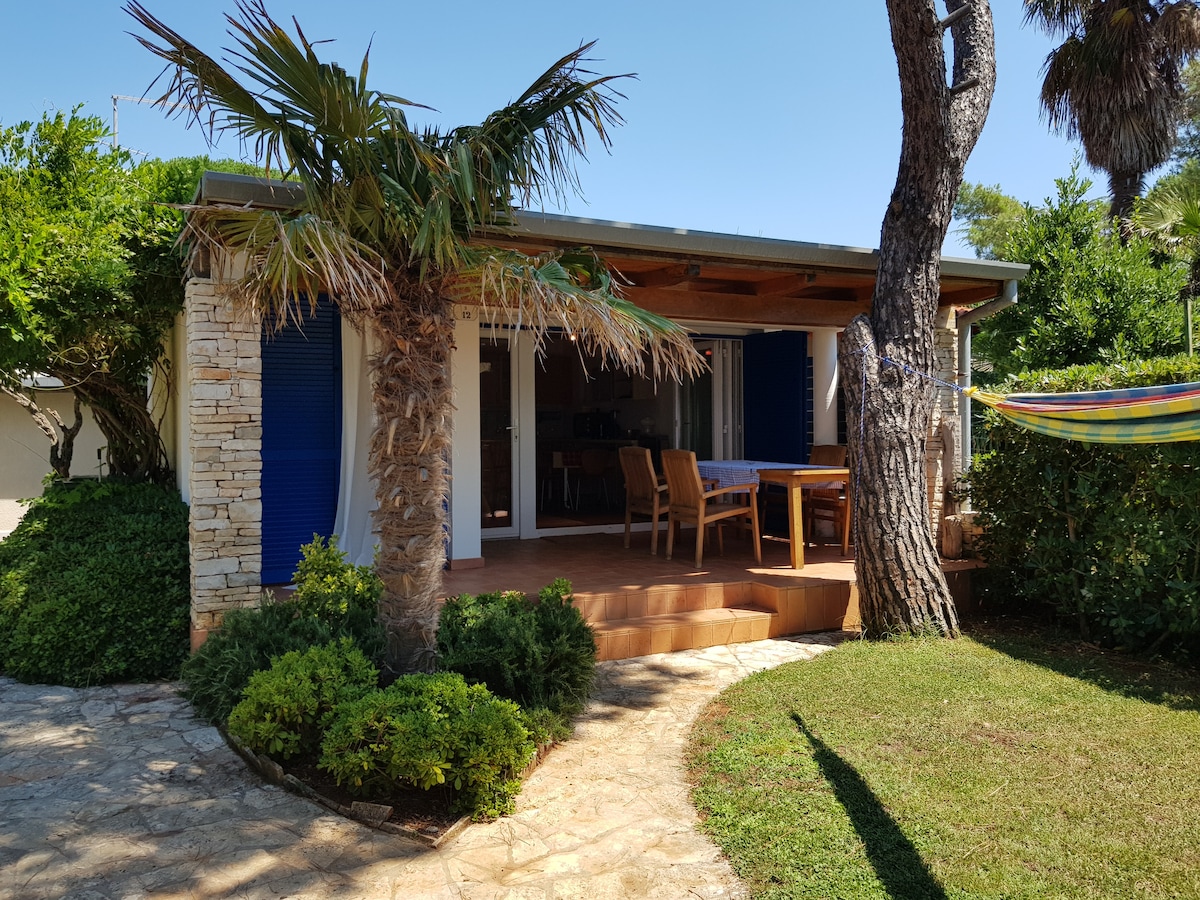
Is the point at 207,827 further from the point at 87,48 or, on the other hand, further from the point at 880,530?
the point at 87,48

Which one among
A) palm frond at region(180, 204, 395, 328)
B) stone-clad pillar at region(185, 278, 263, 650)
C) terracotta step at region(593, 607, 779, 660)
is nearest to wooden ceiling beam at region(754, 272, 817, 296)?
terracotta step at region(593, 607, 779, 660)

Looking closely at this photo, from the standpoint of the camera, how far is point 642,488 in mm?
7832

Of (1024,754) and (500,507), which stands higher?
(500,507)

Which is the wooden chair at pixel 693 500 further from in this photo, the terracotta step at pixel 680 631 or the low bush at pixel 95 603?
the low bush at pixel 95 603

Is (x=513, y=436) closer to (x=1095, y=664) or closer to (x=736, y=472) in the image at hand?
(x=736, y=472)

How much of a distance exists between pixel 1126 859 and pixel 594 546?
5.72 metres

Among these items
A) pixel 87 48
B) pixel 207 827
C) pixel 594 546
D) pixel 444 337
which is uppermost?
pixel 87 48

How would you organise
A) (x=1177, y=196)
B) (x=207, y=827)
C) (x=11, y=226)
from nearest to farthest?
(x=207, y=827)
(x=11, y=226)
(x=1177, y=196)

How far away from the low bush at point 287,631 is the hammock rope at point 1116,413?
4.11m

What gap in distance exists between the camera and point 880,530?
Result: 580 cm

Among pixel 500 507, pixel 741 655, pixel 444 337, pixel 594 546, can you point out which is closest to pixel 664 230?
pixel 444 337

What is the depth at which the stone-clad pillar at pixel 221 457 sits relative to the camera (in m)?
5.09

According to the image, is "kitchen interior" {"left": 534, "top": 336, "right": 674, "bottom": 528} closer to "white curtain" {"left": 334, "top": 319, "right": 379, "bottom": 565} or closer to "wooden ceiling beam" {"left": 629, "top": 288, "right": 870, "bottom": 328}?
"wooden ceiling beam" {"left": 629, "top": 288, "right": 870, "bottom": 328}

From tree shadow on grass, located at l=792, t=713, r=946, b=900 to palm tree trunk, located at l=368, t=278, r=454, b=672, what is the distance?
1997 millimetres
